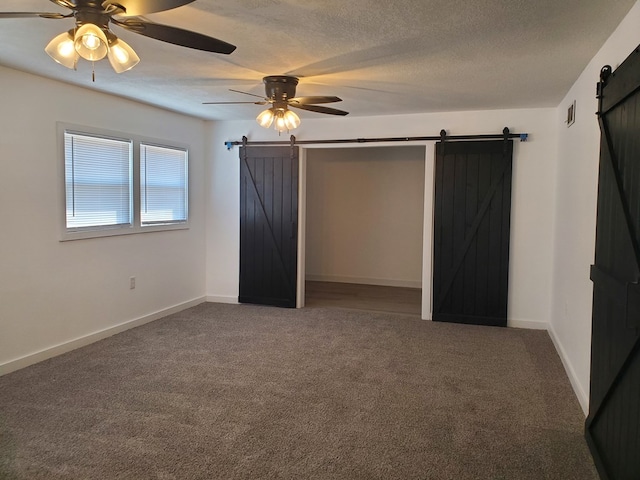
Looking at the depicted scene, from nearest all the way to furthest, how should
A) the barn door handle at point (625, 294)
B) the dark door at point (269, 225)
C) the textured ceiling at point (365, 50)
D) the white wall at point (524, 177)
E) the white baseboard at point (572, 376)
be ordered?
the barn door handle at point (625, 294) < the textured ceiling at point (365, 50) < the white baseboard at point (572, 376) < the white wall at point (524, 177) < the dark door at point (269, 225)

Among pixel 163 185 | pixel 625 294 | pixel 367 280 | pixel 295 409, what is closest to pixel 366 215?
pixel 367 280

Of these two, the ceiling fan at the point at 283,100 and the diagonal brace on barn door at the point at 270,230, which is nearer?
the ceiling fan at the point at 283,100

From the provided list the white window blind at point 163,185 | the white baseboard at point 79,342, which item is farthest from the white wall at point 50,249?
the white window blind at point 163,185

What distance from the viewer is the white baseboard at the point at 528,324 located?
5.13 metres

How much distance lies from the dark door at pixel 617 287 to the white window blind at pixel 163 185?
4.27 m

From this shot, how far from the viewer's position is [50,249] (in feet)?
13.3

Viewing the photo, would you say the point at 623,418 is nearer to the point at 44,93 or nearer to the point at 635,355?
the point at 635,355

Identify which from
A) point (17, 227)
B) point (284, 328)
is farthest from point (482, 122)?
point (17, 227)

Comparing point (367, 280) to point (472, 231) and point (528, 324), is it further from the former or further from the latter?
point (528, 324)

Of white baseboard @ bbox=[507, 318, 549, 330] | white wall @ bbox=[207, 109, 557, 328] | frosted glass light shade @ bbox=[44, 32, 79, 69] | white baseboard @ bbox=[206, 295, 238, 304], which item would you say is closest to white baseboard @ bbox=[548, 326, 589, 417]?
white baseboard @ bbox=[507, 318, 549, 330]

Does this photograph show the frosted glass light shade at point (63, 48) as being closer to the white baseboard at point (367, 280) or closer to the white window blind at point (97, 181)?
the white window blind at point (97, 181)

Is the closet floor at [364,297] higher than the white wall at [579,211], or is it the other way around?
the white wall at [579,211]

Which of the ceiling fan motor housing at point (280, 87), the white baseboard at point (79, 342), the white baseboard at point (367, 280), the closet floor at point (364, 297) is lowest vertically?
the white baseboard at point (79, 342)

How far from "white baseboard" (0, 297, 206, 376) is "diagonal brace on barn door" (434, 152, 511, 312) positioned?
3.12m
